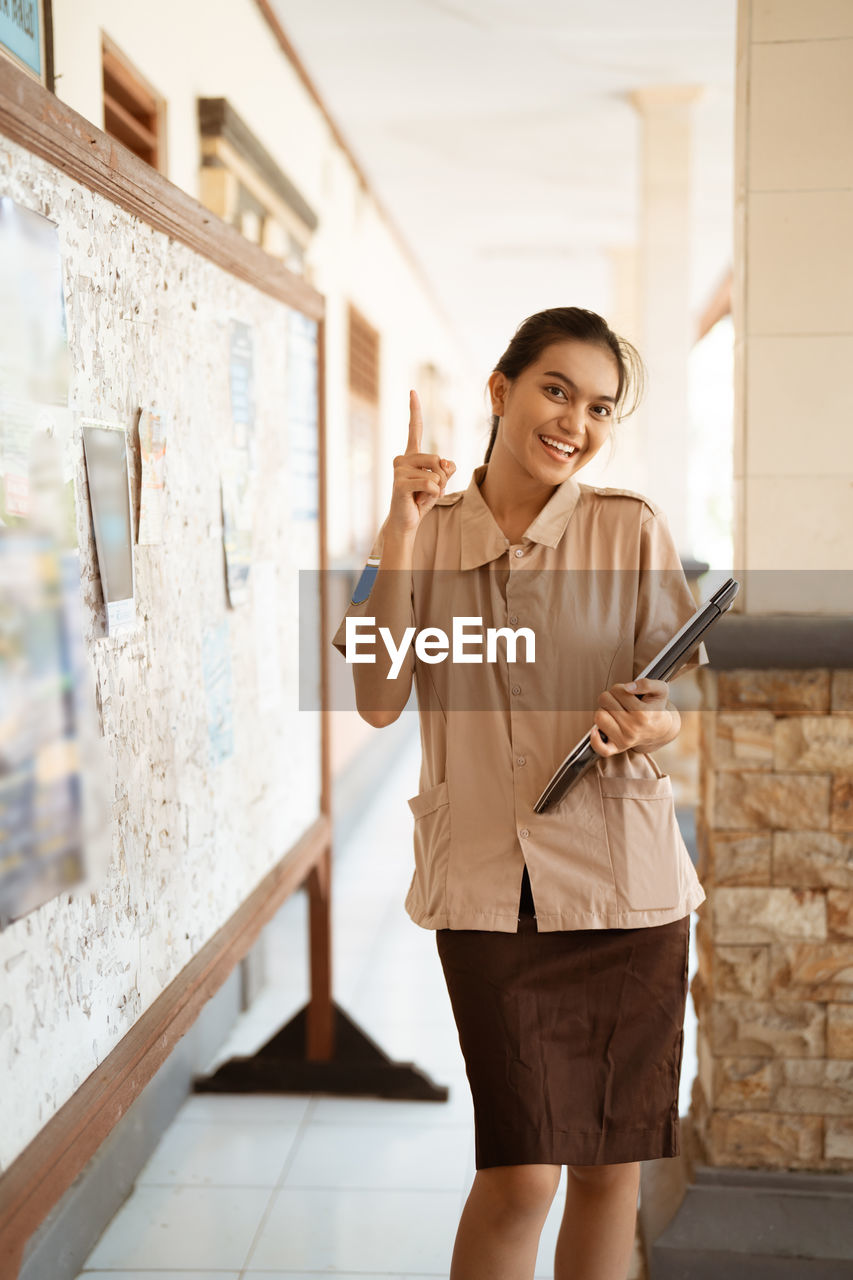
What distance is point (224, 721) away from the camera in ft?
6.57

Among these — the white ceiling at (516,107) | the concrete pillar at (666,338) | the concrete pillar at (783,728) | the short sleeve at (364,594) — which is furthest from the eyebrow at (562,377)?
the concrete pillar at (666,338)

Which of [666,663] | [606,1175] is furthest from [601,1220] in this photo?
[666,663]

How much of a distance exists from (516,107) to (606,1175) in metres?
4.78

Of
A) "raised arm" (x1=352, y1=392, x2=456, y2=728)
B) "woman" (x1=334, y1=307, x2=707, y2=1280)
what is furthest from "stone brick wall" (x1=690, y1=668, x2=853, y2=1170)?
"raised arm" (x1=352, y1=392, x2=456, y2=728)

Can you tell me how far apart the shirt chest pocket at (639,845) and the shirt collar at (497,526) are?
0.33m

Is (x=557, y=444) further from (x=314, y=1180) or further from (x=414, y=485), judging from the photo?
(x=314, y=1180)

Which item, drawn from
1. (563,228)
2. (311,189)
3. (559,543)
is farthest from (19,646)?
(563,228)

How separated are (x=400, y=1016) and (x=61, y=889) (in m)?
2.11

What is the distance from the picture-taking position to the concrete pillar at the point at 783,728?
1932mm

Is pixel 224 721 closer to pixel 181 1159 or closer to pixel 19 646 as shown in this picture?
pixel 19 646

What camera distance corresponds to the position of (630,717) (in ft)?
4.57

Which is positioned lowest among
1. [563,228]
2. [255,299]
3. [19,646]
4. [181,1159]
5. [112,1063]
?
[181,1159]

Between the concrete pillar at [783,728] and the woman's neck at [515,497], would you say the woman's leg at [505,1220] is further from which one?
the woman's neck at [515,497]

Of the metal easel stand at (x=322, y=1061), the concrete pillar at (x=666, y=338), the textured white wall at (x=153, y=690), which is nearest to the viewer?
the textured white wall at (x=153, y=690)
